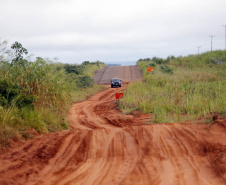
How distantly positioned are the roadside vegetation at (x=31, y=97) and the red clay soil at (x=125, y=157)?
2.47ft

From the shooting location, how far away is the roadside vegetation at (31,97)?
8641mm

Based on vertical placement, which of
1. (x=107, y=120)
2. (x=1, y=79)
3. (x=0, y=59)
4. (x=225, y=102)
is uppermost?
(x=0, y=59)

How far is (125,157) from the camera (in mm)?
7184

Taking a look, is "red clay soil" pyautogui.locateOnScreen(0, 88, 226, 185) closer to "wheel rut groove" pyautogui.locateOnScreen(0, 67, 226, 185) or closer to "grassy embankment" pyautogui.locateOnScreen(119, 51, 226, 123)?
"wheel rut groove" pyautogui.locateOnScreen(0, 67, 226, 185)

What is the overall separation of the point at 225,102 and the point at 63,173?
26.4ft

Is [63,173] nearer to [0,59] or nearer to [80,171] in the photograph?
[80,171]

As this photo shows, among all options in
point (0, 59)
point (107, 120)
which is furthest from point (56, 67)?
point (107, 120)

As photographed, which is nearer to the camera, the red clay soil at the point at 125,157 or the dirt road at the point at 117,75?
the red clay soil at the point at 125,157

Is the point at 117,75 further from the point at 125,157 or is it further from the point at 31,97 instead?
the point at 125,157

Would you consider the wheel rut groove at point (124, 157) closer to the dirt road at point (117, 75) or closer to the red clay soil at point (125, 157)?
the red clay soil at point (125, 157)

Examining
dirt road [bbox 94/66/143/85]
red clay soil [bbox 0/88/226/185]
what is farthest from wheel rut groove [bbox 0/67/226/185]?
dirt road [bbox 94/66/143/85]

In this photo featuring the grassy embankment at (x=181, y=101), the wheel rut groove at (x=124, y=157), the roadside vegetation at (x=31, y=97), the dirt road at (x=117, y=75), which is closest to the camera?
the wheel rut groove at (x=124, y=157)

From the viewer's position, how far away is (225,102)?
12.0m

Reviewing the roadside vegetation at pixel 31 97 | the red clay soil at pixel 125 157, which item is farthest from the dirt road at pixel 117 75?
the red clay soil at pixel 125 157
